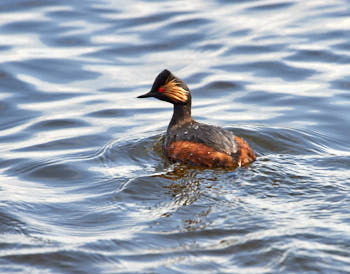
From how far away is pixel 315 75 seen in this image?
13227mm

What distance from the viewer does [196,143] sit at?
28.6 ft

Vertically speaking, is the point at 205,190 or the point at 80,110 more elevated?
the point at 80,110

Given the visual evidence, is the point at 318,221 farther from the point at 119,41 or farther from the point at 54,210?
the point at 119,41

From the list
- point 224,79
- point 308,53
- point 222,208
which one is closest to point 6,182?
point 222,208

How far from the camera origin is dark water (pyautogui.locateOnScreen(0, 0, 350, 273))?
6.21m

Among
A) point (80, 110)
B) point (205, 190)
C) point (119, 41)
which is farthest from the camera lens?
point (119, 41)

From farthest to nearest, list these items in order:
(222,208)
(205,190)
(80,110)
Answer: (80,110) < (205,190) < (222,208)

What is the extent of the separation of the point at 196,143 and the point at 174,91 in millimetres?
1231

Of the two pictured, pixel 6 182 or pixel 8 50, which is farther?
pixel 8 50

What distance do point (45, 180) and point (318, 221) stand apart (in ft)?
12.2

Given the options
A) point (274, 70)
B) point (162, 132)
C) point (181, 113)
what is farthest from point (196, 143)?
point (274, 70)

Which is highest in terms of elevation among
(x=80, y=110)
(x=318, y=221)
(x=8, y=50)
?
(x=8, y=50)

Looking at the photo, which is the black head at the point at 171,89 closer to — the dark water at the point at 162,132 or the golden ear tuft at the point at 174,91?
the golden ear tuft at the point at 174,91

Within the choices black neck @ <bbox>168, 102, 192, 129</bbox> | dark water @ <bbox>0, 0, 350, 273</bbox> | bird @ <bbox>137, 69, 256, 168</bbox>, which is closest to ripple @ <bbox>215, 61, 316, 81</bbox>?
dark water @ <bbox>0, 0, 350, 273</bbox>
